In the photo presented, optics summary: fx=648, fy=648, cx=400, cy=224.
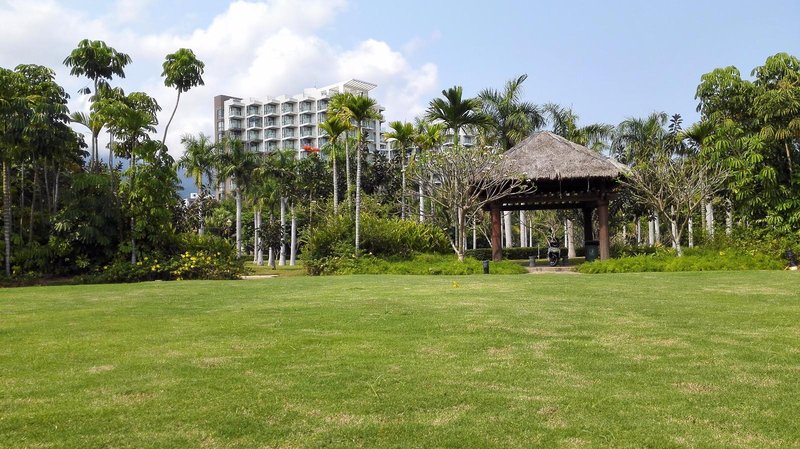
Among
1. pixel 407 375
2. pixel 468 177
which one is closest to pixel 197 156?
pixel 468 177

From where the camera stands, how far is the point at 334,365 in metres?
5.96

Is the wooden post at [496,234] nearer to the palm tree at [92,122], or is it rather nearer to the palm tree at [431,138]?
the palm tree at [431,138]

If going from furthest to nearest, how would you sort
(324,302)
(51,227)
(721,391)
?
(51,227) → (324,302) → (721,391)

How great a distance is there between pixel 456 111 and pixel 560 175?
7.06m

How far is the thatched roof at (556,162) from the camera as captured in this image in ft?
75.8

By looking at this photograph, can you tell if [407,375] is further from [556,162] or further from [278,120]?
[278,120]

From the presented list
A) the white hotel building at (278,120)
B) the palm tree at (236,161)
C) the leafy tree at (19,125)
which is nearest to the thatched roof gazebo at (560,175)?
the leafy tree at (19,125)

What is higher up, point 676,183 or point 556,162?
point 556,162

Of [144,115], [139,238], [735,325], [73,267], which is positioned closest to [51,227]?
[73,267]

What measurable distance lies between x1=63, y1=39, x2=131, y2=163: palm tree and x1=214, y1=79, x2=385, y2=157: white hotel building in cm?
6785

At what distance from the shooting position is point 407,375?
18.1 ft

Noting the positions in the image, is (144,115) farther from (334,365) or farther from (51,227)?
(334,365)

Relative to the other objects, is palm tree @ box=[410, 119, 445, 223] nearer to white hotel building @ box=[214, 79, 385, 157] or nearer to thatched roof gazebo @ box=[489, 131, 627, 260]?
thatched roof gazebo @ box=[489, 131, 627, 260]

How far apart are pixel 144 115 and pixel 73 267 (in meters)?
5.48
